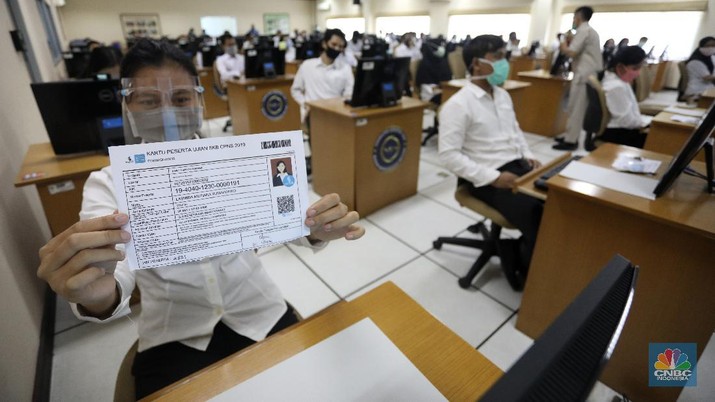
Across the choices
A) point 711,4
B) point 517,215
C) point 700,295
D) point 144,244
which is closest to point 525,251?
point 517,215

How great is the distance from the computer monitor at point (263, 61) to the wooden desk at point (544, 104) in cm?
336

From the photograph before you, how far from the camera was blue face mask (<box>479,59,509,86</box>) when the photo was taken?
76.7 inches

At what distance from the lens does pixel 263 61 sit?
418 cm

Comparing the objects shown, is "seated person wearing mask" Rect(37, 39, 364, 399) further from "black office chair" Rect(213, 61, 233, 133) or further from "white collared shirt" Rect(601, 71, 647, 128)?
"black office chair" Rect(213, 61, 233, 133)

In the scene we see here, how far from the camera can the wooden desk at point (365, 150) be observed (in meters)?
2.62

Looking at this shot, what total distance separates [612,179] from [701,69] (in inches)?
220

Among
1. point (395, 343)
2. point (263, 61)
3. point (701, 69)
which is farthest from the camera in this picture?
point (701, 69)

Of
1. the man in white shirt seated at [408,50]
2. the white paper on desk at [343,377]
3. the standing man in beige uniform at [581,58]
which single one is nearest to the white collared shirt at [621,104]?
the standing man in beige uniform at [581,58]

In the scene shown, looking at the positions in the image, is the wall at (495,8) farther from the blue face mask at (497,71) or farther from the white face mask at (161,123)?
the white face mask at (161,123)

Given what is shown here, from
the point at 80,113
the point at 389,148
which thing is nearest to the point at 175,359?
the point at 80,113

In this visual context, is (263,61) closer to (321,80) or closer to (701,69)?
(321,80)

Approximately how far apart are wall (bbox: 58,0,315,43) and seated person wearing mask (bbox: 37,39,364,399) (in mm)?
16046

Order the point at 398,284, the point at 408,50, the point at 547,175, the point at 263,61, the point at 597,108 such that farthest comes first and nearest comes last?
the point at 408,50 → the point at 263,61 → the point at 597,108 → the point at 398,284 → the point at 547,175

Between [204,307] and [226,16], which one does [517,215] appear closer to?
[204,307]
